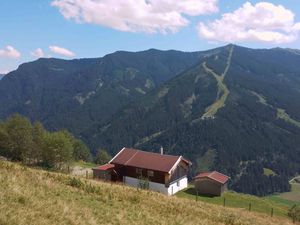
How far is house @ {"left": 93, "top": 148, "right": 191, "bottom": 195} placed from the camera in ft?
233

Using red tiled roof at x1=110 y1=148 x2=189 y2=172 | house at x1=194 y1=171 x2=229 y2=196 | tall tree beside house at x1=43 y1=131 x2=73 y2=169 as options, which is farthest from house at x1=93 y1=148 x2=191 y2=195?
tall tree beside house at x1=43 y1=131 x2=73 y2=169

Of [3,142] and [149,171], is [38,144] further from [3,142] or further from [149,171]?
[149,171]

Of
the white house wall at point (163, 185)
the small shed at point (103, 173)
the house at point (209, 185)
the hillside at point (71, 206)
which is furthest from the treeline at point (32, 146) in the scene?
the hillside at point (71, 206)

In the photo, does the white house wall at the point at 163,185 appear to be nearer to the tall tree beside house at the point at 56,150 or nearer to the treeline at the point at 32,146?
the tall tree beside house at the point at 56,150

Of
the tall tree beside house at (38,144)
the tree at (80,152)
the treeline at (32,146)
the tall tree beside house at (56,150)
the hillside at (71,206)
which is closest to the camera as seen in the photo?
the hillside at (71,206)

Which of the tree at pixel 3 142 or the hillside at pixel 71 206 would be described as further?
the tree at pixel 3 142

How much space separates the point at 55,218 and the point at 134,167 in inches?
2293

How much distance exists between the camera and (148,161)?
73.9 metres

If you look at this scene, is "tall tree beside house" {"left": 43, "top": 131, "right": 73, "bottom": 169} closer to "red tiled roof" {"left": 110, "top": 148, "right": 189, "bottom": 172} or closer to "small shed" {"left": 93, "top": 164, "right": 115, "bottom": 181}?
"small shed" {"left": 93, "top": 164, "right": 115, "bottom": 181}

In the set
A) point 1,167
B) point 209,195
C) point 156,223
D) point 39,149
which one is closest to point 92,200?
point 156,223

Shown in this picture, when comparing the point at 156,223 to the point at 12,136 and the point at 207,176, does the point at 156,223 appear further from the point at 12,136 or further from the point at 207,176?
the point at 12,136

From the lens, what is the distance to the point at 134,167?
241ft

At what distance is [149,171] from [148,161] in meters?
2.51

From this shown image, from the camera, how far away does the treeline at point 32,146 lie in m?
78.6
